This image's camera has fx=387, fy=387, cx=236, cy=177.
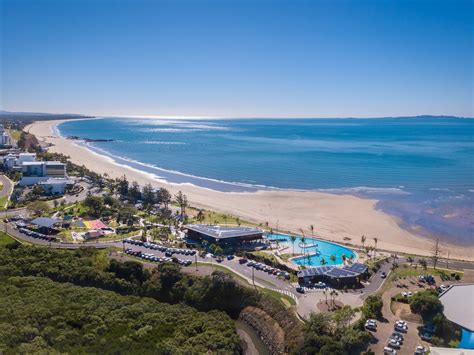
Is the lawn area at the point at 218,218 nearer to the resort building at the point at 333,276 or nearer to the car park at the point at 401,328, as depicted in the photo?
the resort building at the point at 333,276

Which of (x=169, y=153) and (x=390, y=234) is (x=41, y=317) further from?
(x=169, y=153)

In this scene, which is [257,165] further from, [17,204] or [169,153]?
[17,204]

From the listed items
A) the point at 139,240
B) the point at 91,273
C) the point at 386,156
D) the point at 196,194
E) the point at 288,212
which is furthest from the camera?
the point at 386,156

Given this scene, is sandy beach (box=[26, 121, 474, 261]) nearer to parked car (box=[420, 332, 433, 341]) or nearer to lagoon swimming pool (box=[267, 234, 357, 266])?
lagoon swimming pool (box=[267, 234, 357, 266])

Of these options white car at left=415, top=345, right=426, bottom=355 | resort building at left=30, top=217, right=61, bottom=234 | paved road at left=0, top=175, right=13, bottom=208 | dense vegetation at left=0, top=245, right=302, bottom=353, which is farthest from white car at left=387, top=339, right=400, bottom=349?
paved road at left=0, top=175, right=13, bottom=208

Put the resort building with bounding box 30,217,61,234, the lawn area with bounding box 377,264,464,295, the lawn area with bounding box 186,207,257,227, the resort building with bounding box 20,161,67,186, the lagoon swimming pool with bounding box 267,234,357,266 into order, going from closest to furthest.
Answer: the lawn area with bounding box 377,264,464,295 < the lagoon swimming pool with bounding box 267,234,357,266 < the resort building with bounding box 30,217,61,234 < the lawn area with bounding box 186,207,257,227 < the resort building with bounding box 20,161,67,186

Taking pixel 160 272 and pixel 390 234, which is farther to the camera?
pixel 390 234

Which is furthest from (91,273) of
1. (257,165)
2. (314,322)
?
(257,165)

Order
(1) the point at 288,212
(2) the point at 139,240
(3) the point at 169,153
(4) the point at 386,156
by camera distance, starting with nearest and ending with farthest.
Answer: (2) the point at 139,240 → (1) the point at 288,212 → (4) the point at 386,156 → (3) the point at 169,153
